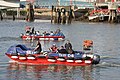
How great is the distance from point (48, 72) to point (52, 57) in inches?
108

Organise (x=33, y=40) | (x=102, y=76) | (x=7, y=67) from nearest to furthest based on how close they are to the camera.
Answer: (x=102, y=76), (x=7, y=67), (x=33, y=40)

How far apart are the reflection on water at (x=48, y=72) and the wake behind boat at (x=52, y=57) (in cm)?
47

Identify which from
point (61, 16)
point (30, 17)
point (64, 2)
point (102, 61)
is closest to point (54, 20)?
point (61, 16)

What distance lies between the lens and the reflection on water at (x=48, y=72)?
32.7 metres

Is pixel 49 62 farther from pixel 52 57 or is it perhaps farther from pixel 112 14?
pixel 112 14

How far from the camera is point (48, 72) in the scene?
1366 inches

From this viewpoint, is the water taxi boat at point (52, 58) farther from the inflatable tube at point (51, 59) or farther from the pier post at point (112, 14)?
the pier post at point (112, 14)

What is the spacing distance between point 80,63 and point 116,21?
298ft

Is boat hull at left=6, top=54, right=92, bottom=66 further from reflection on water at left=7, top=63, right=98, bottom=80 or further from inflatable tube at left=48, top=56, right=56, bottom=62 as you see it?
reflection on water at left=7, top=63, right=98, bottom=80

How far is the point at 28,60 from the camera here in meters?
37.9

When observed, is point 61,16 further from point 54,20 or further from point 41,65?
point 41,65

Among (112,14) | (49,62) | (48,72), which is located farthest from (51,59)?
(112,14)

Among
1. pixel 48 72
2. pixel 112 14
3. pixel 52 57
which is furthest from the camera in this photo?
pixel 112 14

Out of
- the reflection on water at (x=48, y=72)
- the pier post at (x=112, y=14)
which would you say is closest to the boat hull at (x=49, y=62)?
the reflection on water at (x=48, y=72)
